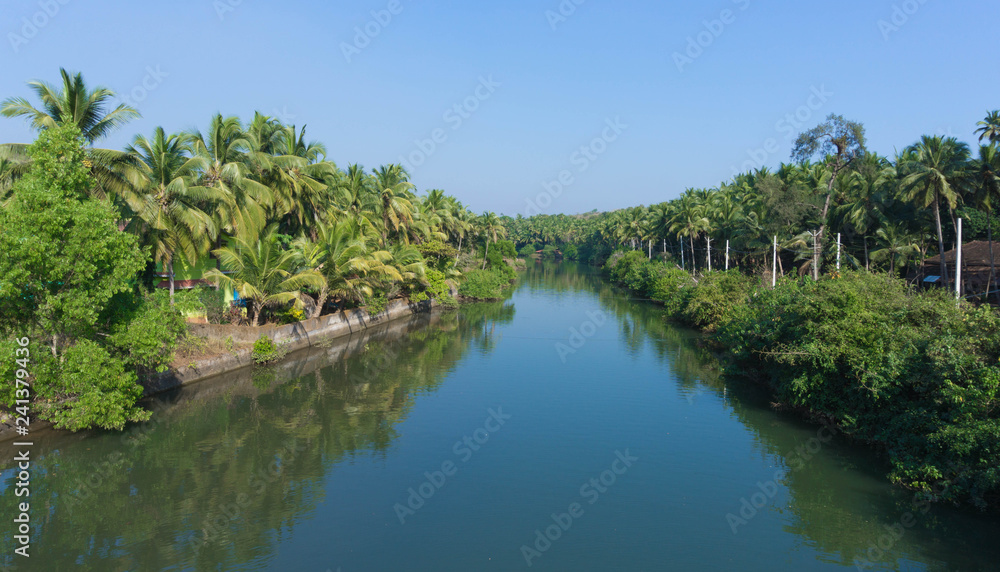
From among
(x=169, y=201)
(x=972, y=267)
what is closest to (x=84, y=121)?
(x=169, y=201)

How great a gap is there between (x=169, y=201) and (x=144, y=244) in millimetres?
1746

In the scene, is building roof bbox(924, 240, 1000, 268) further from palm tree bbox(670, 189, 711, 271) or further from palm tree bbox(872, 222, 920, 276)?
palm tree bbox(670, 189, 711, 271)

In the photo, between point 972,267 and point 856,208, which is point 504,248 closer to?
point 856,208

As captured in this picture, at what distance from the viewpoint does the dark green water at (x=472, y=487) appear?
9891mm

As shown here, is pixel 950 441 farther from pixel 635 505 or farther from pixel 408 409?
pixel 408 409

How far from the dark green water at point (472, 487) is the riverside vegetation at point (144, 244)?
2186mm

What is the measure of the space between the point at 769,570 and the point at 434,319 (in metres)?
28.9

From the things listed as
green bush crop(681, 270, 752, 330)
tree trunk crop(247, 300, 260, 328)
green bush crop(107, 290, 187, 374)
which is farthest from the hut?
green bush crop(107, 290, 187, 374)

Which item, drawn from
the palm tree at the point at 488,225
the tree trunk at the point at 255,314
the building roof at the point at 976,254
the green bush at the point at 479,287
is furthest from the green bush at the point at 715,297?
the palm tree at the point at 488,225

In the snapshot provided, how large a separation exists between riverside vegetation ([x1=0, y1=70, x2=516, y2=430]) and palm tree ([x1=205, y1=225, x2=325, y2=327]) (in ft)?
0.18

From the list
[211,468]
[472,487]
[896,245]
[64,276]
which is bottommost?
[472,487]

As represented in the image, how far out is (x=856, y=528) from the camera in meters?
11.1

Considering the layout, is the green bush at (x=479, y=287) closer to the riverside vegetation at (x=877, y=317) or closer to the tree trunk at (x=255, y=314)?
the riverside vegetation at (x=877, y=317)

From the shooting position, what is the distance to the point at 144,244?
63.5 feet
